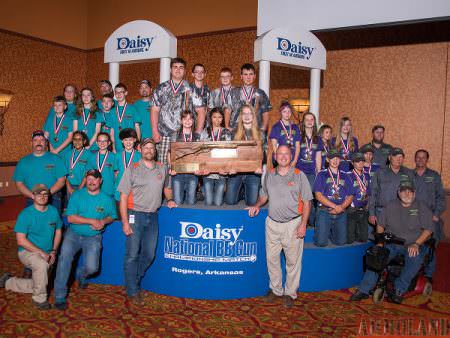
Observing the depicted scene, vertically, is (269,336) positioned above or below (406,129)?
below

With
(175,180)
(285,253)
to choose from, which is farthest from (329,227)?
(175,180)

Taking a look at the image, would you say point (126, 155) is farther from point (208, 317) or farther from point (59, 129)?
point (208, 317)

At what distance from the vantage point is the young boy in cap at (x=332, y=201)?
4.66m

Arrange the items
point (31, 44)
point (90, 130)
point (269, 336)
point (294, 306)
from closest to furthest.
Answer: point (269, 336) < point (294, 306) < point (90, 130) < point (31, 44)

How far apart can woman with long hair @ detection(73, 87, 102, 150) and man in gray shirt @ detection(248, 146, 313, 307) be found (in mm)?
2445

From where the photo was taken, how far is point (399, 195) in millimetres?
4547

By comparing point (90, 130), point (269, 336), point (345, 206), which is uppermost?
point (90, 130)

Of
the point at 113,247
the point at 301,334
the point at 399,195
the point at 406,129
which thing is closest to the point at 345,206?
the point at 399,195

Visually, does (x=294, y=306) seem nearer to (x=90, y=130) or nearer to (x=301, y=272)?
(x=301, y=272)

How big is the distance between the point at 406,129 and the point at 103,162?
5737mm

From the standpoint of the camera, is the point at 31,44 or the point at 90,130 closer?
the point at 90,130

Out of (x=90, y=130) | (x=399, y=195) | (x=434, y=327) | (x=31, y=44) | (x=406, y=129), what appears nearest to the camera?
(x=434, y=327)

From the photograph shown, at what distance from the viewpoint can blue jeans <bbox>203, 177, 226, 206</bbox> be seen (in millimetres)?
4523

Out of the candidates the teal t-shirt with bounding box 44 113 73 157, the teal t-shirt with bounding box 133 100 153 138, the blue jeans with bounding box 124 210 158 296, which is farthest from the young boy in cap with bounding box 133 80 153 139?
the blue jeans with bounding box 124 210 158 296
